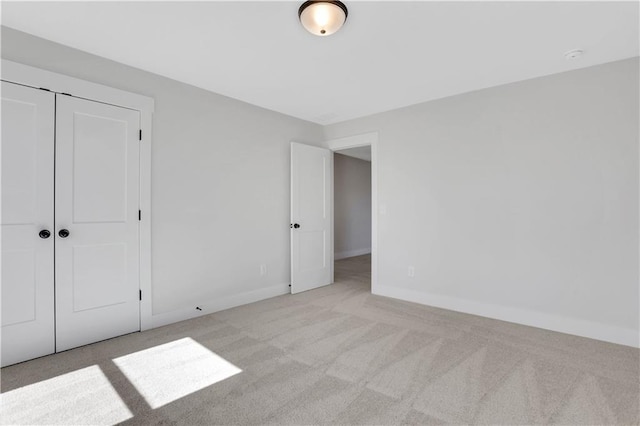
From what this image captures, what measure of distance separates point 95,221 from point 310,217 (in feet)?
8.58

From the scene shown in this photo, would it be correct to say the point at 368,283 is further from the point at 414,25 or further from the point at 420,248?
the point at 414,25

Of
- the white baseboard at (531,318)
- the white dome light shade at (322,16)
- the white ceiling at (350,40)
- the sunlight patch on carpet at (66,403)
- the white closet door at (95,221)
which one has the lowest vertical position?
the sunlight patch on carpet at (66,403)

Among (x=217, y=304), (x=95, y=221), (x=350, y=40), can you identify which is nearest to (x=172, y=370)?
(x=217, y=304)

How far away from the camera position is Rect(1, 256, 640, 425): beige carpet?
178 cm

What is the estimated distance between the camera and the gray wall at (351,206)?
293 inches

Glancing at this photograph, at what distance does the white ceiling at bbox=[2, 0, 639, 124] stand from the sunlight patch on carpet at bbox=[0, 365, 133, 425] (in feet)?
8.27

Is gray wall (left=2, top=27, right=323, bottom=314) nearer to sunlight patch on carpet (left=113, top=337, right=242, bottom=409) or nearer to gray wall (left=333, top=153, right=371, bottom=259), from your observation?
sunlight patch on carpet (left=113, top=337, right=242, bottom=409)

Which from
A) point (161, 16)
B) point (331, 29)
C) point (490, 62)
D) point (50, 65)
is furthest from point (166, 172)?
point (490, 62)

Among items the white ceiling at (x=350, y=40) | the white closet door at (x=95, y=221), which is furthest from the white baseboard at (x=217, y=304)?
the white ceiling at (x=350, y=40)

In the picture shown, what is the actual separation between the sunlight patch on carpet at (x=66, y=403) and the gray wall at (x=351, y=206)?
5.63m

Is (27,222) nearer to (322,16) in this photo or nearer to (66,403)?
(66,403)

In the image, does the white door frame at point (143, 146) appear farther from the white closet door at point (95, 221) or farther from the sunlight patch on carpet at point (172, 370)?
the sunlight patch on carpet at point (172, 370)

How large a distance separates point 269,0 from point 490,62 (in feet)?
6.75

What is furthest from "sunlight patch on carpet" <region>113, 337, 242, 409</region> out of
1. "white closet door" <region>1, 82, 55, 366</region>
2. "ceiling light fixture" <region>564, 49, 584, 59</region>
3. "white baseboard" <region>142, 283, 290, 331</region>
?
"ceiling light fixture" <region>564, 49, 584, 59</region>
